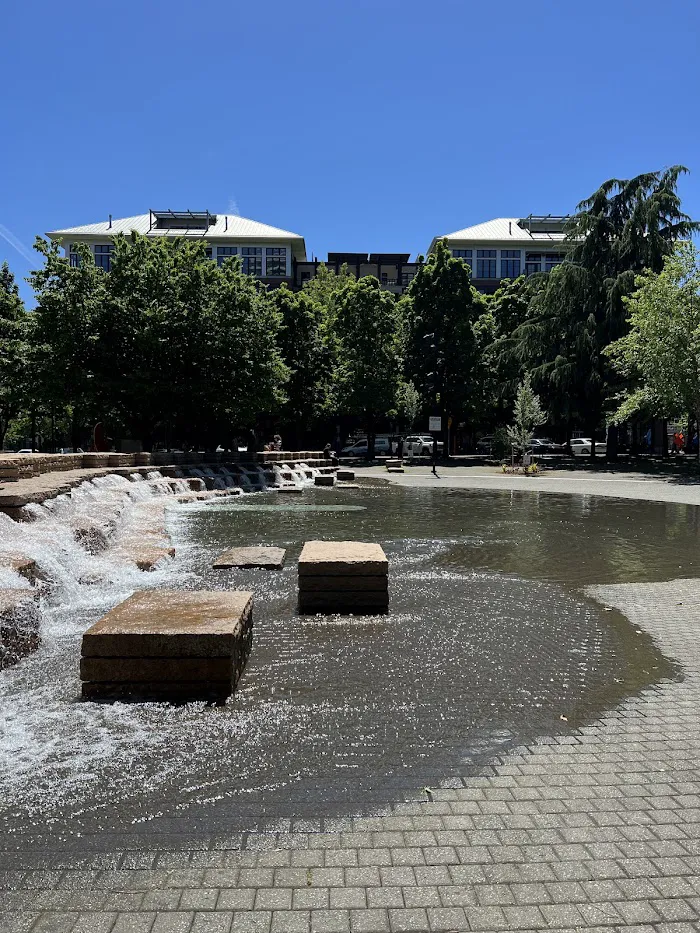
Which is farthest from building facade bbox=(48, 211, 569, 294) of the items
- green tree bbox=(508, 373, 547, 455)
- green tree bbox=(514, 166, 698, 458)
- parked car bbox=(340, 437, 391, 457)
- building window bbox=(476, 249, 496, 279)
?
green tree bbox=(508, 373, 547, 455)

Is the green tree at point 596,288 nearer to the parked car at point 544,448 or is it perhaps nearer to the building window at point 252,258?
the parked car at point 544,448

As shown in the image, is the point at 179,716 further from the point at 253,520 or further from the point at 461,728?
the point at 253,520

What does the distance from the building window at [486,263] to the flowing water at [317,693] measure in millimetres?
91382

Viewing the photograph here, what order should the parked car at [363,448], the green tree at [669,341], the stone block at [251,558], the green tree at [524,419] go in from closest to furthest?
the stone block at [251,558]
the green tree at [669,341]
the green tree at [524,419]
the parked car at [363,448]

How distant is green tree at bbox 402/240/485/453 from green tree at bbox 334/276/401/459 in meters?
1.85

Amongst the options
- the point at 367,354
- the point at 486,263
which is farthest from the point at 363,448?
the point at 486,263

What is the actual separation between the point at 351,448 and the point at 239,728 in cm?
5314

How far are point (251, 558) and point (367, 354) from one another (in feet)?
138

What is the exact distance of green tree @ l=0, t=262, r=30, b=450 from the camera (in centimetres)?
2872

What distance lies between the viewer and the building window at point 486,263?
96.4 meters

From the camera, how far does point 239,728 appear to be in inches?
155

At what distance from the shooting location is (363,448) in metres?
57.1

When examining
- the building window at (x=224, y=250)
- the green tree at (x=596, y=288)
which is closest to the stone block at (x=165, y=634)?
the green tree at (x=596, y=288)

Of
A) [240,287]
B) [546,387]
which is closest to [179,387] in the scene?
[240,287]
